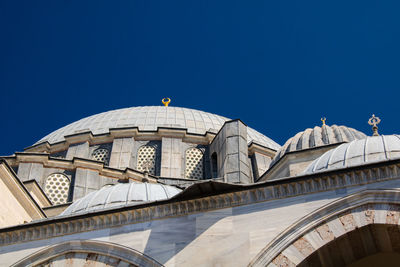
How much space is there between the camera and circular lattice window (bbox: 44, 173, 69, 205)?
63.8 ft

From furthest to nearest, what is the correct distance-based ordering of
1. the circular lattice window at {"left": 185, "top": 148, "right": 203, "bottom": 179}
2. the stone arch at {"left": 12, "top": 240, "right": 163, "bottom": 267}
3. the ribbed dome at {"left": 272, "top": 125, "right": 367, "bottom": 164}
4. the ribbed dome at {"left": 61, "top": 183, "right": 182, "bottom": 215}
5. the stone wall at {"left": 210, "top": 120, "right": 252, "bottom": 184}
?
the circular lattice window at {"left": 185, "top": 148, "right": 203, "bottom": 179}, the ribbed dome at {"left": 272, "top": 125, "right": 367, "bottom": 164}, the stone wall at {"left": 210, "top": 120, "right": 252, "bottom": 184}, the ribbed dome at {"left": 61, "top": 183, "right": 182, "bottom": 215}, the stone arch at {"left": 12, "top": 240, "right": 163, "bottom": 267}

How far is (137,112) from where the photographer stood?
25.7 meters

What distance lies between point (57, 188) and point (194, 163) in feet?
16.6

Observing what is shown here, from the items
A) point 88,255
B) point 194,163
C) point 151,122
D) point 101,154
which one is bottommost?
point 88,255

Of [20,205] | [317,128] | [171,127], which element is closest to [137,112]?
[171,127]

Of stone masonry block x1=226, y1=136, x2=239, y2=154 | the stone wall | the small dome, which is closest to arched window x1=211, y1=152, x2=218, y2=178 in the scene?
the stone wall

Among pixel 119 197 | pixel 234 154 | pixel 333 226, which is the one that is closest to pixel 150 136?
pixel 234 154

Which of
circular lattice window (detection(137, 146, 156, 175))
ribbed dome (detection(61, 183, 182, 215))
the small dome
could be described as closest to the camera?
the small dome

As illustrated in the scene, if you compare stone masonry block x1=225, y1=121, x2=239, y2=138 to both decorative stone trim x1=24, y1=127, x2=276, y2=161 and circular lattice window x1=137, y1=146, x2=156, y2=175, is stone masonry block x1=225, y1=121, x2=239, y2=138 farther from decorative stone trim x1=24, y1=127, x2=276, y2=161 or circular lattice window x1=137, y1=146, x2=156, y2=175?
circular lattice window x1=137, y1=146, x2=156, y2=175

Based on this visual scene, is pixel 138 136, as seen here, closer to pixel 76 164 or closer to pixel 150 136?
pixel 150 136

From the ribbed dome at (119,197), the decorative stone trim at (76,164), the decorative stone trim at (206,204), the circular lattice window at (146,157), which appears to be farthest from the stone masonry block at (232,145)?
the decorative stone trim at (206,204)

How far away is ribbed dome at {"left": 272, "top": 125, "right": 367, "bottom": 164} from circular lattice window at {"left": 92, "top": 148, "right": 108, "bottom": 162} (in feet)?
23.6

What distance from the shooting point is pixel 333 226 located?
29.0ft

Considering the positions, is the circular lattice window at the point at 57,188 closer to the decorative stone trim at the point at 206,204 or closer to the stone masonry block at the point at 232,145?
the stone masonry block at the point at 232,145
